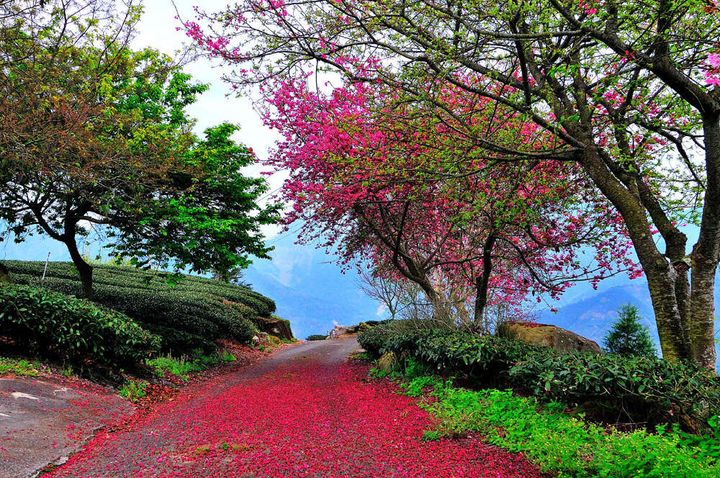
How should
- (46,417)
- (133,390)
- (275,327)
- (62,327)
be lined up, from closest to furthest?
(46,417)
(62,327)
(133,390)
(275,327)

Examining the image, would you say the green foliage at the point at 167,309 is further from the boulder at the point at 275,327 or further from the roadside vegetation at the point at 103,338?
the boulder at the point at 275,327

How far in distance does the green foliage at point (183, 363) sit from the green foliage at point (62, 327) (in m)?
1.46

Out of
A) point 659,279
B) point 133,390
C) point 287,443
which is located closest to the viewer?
point 287,443

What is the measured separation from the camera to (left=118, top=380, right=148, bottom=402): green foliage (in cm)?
671

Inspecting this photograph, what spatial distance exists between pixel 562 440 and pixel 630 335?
38.7 ft

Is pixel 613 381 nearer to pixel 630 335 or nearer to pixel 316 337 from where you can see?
pixel 630 335

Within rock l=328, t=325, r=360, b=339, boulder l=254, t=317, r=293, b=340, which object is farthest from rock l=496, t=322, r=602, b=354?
rock l=328, t=325, r=360, b=339

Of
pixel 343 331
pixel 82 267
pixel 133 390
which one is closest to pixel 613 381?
pixel 133 390

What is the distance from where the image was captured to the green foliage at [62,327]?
21.1ft

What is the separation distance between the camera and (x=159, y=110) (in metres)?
11.0

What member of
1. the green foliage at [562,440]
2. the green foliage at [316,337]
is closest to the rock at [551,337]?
the green foliage at [562,440]

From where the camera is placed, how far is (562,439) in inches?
139

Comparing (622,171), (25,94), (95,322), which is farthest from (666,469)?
(25,94)

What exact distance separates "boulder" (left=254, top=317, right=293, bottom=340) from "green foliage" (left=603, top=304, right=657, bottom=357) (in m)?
15.0
